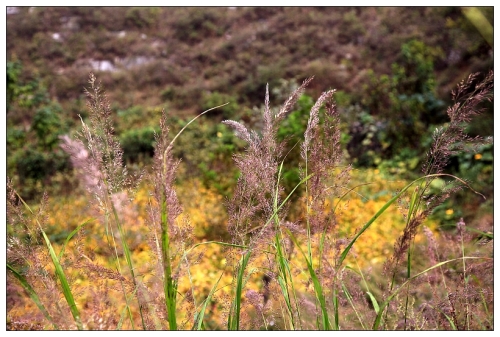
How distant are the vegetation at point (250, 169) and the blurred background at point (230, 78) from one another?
0.14 feet

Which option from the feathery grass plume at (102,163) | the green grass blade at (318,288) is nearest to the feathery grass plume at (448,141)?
the green grass blade at (318,288)

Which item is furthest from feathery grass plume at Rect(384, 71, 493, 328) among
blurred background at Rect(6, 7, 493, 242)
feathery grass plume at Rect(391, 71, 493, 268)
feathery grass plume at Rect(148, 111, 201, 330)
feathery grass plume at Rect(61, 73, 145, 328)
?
blurred background at Rect(6, 7, 493, 242)

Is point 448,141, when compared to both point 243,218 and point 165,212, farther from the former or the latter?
point 165,212

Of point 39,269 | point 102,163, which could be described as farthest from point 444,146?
point 39,269

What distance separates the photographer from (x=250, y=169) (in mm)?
979

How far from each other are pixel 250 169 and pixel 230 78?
9131 millimetres

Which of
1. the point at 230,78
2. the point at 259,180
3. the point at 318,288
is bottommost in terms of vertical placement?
the point at 230,78

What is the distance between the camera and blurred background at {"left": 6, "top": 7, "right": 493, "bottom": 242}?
→ 20.2ft

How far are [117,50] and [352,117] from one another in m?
6.29

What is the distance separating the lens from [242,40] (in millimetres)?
11078

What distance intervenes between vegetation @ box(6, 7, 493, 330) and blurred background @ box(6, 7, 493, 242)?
4 cm

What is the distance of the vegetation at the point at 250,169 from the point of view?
0.99 metres

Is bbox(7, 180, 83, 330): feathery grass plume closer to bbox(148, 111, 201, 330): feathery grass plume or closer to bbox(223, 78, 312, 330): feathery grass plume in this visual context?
bbox(148, 111, 201, 330): feathery grass plume
